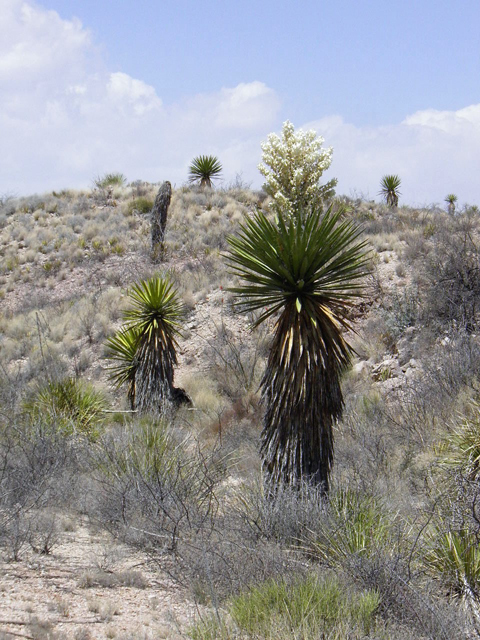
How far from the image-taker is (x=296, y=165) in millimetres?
24109

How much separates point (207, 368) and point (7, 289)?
11037 millimetres

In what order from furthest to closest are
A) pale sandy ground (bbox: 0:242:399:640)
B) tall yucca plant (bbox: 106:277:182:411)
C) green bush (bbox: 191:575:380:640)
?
tall yucca plant (bbox: 106:277:182:411) → pale sandy ground (bbox: 0:242:399:640) → green bush (bbox: 191:575:380:640)

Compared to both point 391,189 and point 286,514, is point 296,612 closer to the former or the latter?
point 286,514

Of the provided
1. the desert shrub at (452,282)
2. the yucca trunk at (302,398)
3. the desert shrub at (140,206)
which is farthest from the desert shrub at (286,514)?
the desert shrub at (140,206)

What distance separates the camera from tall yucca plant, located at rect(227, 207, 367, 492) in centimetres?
753

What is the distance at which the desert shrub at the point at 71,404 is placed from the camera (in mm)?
11930

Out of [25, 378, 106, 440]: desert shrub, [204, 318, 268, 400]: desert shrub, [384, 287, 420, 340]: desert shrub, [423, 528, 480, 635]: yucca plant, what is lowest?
[423, 528, 480, 635]: yucca plant

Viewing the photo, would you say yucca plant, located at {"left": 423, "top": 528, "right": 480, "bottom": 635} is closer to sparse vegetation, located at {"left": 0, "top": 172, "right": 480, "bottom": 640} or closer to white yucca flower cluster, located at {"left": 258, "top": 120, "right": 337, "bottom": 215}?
sparse vegetation, located at {"left": 0, "top": 172, "right": 480, "bottom": 640}

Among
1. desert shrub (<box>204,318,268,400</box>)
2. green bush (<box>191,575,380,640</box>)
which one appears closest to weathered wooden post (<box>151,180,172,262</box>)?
desert shrub (<box>204,318,268,400</box>)

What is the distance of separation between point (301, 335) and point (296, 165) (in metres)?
17.7

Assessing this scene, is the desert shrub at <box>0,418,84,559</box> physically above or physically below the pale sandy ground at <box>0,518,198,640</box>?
above

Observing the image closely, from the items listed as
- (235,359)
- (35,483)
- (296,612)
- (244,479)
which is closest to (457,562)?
(296,612)

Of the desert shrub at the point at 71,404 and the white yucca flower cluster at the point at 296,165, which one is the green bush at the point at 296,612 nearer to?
the desert shrub at the point at 71,404

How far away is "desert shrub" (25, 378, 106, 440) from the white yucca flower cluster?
43.0 ft
